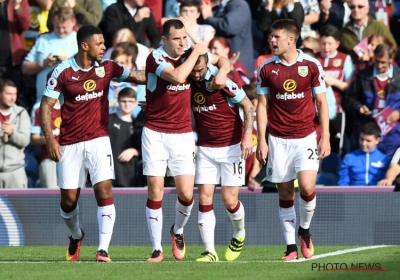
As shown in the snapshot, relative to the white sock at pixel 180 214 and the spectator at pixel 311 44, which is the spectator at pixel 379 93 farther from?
the white sock at pixel 180 214

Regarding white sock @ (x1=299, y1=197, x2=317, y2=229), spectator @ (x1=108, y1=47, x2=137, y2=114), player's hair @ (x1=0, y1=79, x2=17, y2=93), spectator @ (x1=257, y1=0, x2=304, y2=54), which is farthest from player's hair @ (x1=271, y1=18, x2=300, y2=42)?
player's hair @ (x1=0, y1=79, x2=17, y2=93)

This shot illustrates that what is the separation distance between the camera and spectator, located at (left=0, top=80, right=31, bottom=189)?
15.6 m

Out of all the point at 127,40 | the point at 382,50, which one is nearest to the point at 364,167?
the point at 382,50

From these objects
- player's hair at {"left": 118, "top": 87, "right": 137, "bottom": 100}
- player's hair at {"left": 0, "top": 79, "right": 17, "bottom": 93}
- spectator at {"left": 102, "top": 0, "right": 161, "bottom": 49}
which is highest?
spectator at {"left": 102, "top": 0, "right": 161, "bottom": 49}

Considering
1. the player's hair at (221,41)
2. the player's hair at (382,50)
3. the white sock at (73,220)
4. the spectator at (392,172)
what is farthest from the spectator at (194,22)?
the white sock at (73,220)

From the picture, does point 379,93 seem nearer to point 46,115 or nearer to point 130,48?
point 130,48

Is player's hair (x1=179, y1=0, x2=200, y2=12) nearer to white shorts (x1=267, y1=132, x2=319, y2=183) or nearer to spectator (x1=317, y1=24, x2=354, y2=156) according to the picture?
spectator (x1=317, y1=24, x2=354, y2=156)

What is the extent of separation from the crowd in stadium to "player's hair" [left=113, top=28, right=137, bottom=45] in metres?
0.02

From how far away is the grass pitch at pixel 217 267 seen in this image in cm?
995

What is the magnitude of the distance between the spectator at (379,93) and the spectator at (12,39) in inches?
208

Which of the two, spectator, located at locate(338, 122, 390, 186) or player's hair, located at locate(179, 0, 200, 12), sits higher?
player's hair, located at locate(179, 0, 200, 12)

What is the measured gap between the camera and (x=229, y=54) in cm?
1678

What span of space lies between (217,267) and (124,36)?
6961mm

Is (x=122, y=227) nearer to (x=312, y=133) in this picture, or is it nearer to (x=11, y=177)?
(x=11, y=177)
